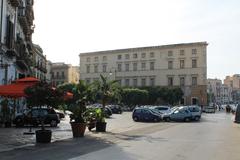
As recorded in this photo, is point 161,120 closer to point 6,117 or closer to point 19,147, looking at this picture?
point 6,117

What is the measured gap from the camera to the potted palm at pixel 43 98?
20359 mm

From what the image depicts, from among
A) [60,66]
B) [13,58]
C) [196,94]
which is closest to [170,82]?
[196,94]

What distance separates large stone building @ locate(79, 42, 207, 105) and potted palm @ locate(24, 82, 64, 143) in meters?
86.6

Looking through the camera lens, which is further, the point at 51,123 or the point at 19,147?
the point at 51,123

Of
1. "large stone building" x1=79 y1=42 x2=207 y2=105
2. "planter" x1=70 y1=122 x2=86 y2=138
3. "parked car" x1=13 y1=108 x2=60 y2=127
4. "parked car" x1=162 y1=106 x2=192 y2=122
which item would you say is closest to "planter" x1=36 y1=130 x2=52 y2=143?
"planter" x1=70 y1=122 x2=86 y2=138

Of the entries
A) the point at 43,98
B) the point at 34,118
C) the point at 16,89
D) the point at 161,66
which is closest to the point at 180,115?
the point at 34,118

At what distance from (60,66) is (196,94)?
4710 centimetres

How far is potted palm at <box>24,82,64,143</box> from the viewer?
2036cm

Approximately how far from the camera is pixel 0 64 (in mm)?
31844

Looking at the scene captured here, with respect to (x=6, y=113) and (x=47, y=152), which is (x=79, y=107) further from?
(x=6, y=113)

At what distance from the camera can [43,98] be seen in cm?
2070

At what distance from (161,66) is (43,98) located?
93.5 meters

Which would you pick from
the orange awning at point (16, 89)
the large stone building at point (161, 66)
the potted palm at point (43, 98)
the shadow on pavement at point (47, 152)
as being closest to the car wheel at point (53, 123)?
the orange awning at point (16, 89)

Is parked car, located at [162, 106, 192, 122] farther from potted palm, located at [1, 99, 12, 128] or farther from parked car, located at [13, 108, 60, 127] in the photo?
potted palm, located at [1, 99, 12, 128]
